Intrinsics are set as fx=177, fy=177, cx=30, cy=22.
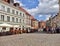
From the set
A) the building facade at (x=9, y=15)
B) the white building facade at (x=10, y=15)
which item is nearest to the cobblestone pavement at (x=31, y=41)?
the building facade at (x=9, y=15)

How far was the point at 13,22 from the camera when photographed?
57.6m

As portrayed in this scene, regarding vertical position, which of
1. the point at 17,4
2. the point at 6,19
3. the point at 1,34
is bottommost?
the point at 1,34

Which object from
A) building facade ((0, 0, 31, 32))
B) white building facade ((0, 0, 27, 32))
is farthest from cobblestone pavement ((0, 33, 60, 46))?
white building facade ((0, 0, 27, 32))

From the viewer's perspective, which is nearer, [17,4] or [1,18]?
[1,18]

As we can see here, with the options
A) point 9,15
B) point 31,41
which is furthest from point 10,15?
point 31,41

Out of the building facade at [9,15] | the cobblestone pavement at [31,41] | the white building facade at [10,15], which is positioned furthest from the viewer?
the white building facade at [10,15]

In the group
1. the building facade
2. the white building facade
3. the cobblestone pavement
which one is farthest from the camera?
the white building facade

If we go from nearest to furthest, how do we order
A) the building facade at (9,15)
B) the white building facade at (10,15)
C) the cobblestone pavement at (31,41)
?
the cobblestone pavement at (31,41) → the building facade at (9,15) → the white building facade at (10,15)

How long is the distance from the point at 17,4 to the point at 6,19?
15599 millimetres

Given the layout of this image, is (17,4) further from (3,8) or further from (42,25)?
(42,25)

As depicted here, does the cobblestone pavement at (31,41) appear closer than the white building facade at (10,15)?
Yes

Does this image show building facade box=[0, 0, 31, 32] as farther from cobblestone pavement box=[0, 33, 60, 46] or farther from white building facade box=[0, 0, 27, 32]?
cobblestone pavement box=[0, 33, 60, 46]

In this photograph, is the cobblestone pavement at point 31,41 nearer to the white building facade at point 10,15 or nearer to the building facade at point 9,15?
the building facade at point 9,15

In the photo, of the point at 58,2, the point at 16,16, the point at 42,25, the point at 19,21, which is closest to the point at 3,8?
the point at 16,16
